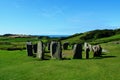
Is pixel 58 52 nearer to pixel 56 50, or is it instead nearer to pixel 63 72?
pixel 56 50

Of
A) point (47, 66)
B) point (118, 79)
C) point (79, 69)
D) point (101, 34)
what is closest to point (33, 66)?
point (47, 66)

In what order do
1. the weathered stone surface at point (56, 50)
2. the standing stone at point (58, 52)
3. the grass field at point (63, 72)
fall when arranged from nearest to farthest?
the grass field at point (63, 72), the standing stone at point (58, 52), the weathered stone surface at point (56, 50)

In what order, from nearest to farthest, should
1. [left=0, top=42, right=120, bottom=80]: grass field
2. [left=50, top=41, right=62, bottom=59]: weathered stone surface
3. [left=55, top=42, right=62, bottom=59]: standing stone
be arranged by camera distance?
[left=0, top=42, right=120, bottom=80]: grass field < [left=55, top=42, right=62, bottom=59]: standing stone < [left=50, top=41, right=62, bottom=59]: weathered stone surface

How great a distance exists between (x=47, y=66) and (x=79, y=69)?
3.24 meters

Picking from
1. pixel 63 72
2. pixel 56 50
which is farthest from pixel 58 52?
pixel 63 72

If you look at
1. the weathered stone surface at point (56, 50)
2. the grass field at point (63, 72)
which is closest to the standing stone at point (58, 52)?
the weathered stone surface at point (56, 50)

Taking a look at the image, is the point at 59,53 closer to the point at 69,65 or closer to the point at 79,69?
the point at 69,65

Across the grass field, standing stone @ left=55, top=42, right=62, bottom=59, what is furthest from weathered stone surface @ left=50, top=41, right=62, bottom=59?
the grass field

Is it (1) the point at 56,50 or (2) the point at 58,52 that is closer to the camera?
(2) the point at 58,52

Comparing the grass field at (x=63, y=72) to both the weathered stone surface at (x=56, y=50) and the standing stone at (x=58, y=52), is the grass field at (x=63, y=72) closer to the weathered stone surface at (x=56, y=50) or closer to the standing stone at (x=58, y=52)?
the standing stone at (x=58, y=52)

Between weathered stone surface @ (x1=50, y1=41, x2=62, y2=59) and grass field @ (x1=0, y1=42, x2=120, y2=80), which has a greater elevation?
weathered stone surface @ (x1=50, y1=41, x2=62, y2=59)

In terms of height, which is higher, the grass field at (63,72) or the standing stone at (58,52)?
the standing stone at (58,52)

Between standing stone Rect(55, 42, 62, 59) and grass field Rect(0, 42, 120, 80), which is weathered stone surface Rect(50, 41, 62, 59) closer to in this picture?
standing stone Rect(55, 42, 62, 59)

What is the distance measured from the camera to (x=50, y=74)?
21.5m
